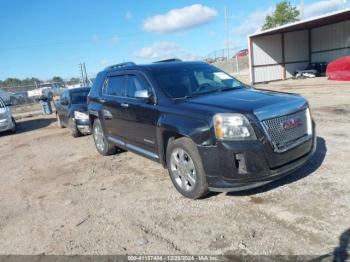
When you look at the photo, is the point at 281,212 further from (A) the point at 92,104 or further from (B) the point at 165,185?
(A) the point at 92,104

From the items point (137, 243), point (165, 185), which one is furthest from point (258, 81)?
point (137, 243)

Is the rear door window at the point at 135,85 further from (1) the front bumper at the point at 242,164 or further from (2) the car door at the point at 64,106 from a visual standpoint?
(2) the car door at the point at 64,106

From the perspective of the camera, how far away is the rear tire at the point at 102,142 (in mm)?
7754

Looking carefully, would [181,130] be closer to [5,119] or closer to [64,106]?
[64,106]

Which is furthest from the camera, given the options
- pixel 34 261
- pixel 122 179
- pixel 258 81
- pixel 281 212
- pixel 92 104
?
pixel 258 81

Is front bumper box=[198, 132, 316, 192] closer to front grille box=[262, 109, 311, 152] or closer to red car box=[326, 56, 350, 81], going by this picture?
front grille box=[262, 109, 311, 152]

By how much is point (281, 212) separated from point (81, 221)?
261cm

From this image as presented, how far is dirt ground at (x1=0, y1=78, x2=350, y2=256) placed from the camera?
11.9ft

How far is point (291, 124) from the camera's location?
14.6 ft

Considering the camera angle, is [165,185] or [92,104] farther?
[92,104]

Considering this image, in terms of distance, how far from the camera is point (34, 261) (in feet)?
12.1

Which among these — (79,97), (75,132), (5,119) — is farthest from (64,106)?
(5,119)

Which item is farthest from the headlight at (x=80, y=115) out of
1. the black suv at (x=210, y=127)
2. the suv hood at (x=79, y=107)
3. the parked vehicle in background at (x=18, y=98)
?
the parked vehicle in background at (x=18, y=98)


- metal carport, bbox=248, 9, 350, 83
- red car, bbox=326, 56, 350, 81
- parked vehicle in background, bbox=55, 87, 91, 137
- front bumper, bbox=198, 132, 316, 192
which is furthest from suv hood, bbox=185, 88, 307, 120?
metal carport, bbox=248, 9, 350, 83
